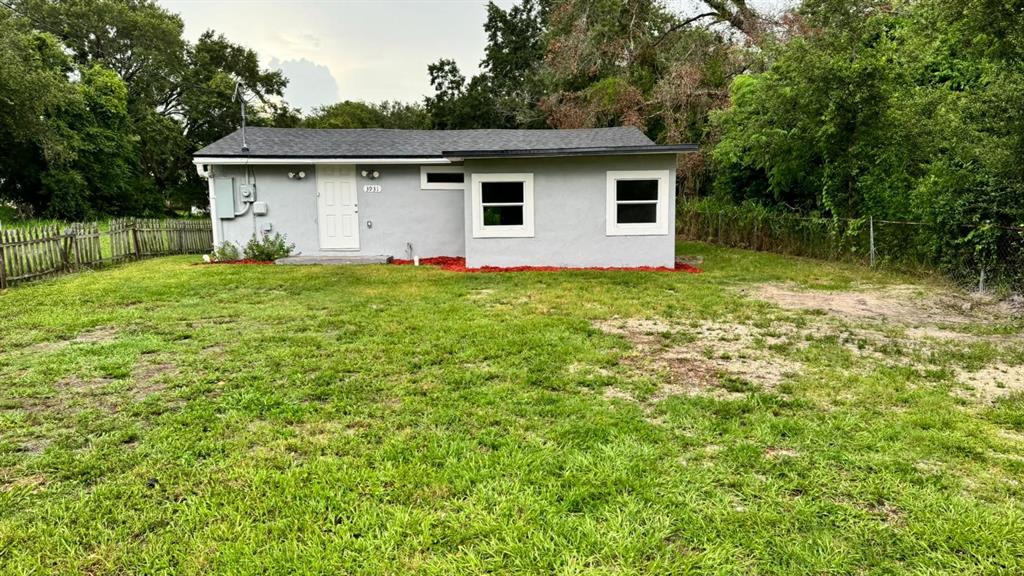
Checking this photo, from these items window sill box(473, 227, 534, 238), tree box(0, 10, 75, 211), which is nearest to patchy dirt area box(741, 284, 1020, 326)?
window sill box(473, 227, 534, 238)

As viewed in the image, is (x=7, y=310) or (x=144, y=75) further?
(x=144, y=75)

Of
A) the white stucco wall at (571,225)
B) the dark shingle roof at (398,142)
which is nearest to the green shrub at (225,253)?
the dark shingle roof at (398,142)

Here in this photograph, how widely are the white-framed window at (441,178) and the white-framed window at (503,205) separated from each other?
5.71 feet

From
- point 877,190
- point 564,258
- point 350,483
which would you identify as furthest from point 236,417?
point 877,190

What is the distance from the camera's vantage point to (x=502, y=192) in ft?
34.8

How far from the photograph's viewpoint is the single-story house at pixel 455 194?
10.4 meters

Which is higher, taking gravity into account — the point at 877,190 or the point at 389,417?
Result: the point at 877,190

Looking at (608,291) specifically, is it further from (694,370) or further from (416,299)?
(694,370)

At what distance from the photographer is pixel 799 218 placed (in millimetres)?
12164

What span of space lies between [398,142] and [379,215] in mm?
2093

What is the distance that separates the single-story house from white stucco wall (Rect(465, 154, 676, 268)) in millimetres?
19

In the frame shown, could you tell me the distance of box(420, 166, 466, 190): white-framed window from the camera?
12.1 metres

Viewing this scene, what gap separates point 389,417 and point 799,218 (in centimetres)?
1158

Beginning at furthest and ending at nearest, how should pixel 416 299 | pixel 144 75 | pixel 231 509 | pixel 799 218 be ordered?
1. pixel 144 75
2. pixel 799 218
3. pixel 416 299
4. pixel 231 509
